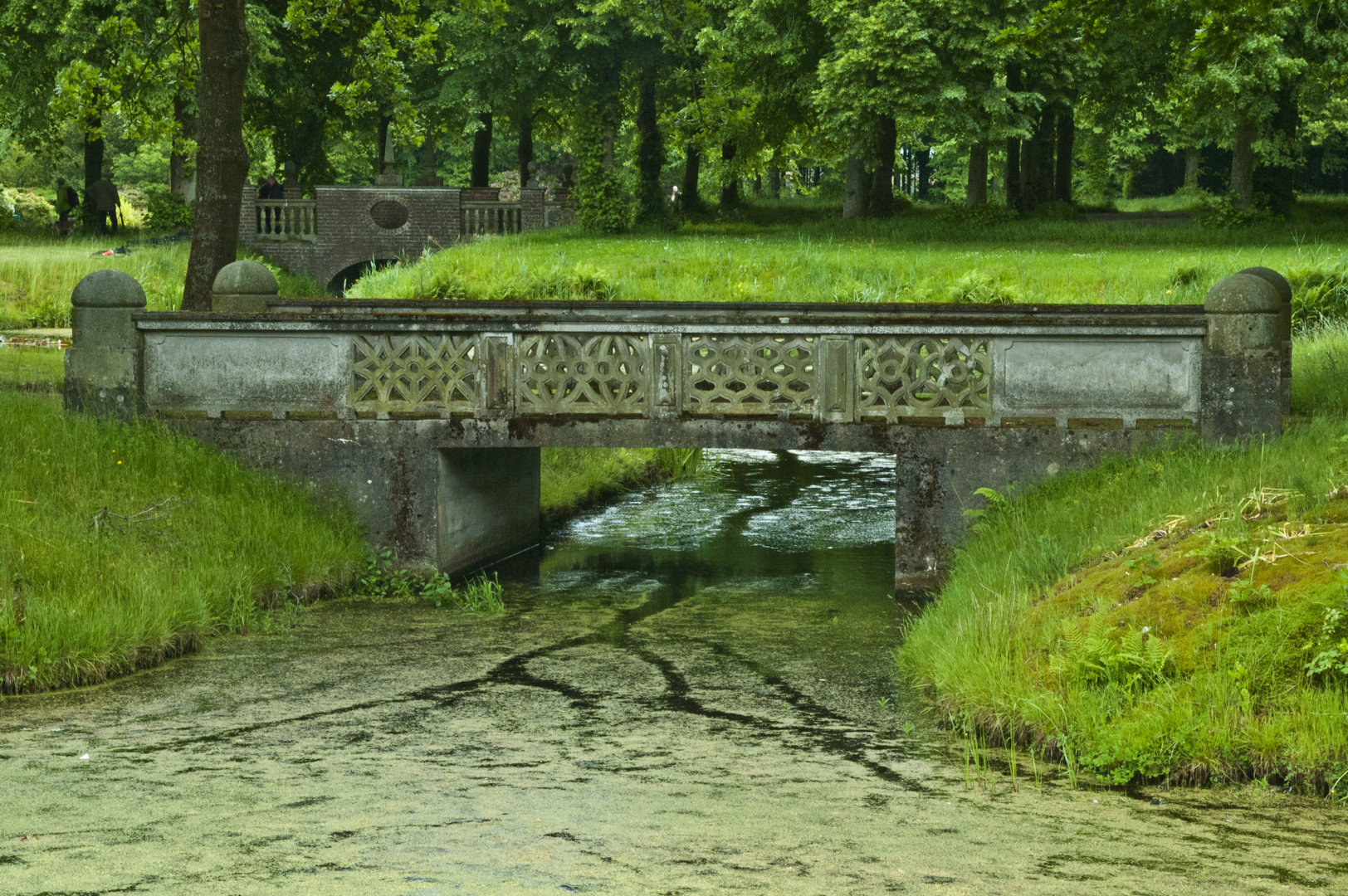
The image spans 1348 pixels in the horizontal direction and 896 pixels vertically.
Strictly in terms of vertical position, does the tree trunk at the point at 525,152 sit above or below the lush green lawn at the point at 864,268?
above

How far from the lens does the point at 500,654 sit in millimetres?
10203

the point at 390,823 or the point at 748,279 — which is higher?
the point at 748,279

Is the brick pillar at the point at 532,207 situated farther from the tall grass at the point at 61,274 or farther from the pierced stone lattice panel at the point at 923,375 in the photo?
the pierced stone lattice panel at the point at 923,375

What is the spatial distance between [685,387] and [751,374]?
560mm

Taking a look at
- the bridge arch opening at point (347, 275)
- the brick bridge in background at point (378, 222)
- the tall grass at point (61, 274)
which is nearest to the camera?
the tall grass at point (61, 274)

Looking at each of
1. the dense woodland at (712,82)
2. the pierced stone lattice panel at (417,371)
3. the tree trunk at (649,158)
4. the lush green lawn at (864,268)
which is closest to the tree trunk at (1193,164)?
the dense woodland at (712,82)

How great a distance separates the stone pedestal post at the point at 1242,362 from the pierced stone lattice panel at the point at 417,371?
595 cm

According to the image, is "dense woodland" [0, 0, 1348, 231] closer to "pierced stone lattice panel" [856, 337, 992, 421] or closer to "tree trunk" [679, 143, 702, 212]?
"tree trunk" [679, 143, 702, 212]

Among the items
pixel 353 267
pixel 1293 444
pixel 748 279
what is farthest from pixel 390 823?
pixel 353 267

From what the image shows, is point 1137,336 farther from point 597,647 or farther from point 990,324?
point 597,647

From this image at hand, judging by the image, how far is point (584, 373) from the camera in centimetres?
1221

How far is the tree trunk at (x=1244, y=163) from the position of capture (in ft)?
116

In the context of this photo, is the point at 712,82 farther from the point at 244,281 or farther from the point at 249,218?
the point at 244,281

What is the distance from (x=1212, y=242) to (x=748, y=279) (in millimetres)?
11463
